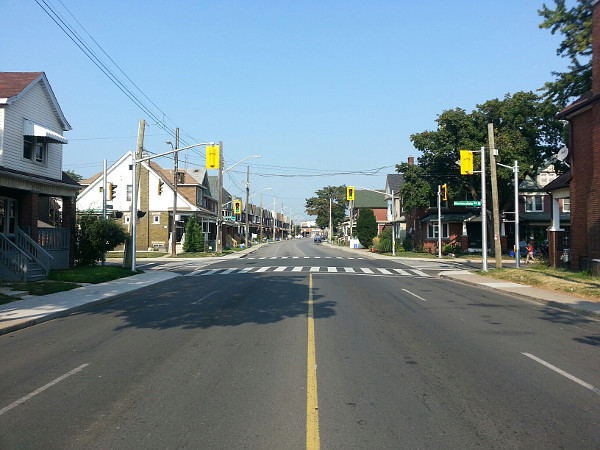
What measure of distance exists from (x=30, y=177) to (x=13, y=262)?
3894 millimetres

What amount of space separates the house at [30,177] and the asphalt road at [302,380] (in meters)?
8.91

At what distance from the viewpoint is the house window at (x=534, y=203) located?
50.8 metres

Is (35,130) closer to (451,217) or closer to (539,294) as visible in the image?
(539,294)

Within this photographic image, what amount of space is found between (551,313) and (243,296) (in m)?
9.00

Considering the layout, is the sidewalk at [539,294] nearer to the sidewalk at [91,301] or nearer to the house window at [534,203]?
the sidewalk at [91,301]

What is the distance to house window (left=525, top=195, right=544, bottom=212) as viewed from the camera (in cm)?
5075

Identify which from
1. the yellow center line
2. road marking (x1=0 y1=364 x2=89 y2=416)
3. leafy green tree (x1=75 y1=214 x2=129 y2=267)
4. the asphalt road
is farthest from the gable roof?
the yellow center line

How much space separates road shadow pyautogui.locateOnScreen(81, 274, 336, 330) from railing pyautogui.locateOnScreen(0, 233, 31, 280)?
15.7ft

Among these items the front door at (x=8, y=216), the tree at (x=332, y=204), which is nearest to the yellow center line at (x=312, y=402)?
the front door at (x=8, y=216)

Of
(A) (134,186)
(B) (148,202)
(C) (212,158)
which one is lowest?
(A) (134,186)

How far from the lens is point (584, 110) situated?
22766 millimetres

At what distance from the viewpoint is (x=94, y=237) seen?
81.1 ft

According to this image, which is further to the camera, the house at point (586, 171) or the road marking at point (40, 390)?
the house at point (586, 171)

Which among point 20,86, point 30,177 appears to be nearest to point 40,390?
point 30,177
